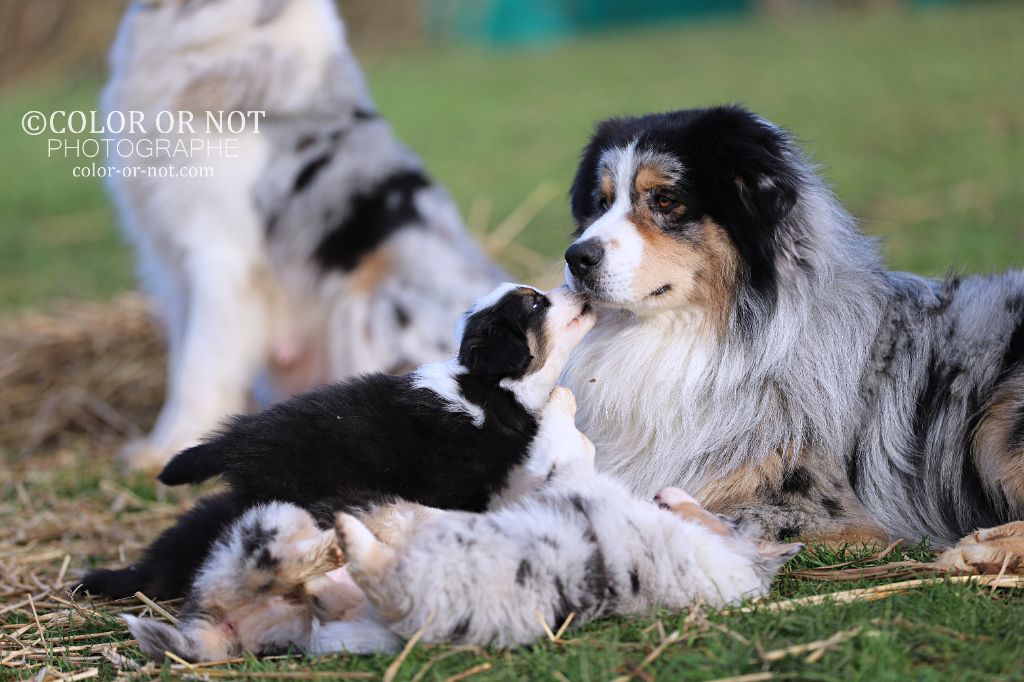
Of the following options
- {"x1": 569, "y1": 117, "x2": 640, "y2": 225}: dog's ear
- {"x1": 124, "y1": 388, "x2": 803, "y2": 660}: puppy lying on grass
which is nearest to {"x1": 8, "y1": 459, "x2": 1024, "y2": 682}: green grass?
{"x1": 124, "y1": 388, "x2": 803, "y2": 660}: puppy lying on grass

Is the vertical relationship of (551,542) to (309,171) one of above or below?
below

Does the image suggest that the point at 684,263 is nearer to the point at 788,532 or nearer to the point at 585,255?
the point at 585,255

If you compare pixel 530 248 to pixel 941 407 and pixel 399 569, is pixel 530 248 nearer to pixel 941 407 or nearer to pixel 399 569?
pixel 941 407

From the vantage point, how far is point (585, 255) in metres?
4.22

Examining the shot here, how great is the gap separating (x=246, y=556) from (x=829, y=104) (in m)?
15.9

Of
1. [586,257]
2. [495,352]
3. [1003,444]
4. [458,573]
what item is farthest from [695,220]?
[458,573]

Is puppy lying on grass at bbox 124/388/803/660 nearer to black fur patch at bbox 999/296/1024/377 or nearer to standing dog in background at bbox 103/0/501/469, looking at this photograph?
black fur patch at bbox 999/296/1024/377

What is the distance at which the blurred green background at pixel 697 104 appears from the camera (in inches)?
468

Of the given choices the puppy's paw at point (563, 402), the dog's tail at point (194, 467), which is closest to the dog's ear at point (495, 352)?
the puppy's paw at point (563, 402)

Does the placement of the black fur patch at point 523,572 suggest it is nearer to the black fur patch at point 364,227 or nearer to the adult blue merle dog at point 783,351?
the adult blue merle dog at point 783,351

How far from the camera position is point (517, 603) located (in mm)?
3277

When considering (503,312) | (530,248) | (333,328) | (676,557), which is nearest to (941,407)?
(676,557)

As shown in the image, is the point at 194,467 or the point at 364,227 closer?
the point at 194,467

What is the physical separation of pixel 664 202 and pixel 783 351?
723 mm
